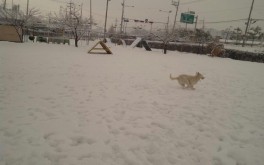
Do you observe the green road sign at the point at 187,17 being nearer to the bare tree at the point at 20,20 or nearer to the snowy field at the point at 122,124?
the bare tree at the point at 20,20

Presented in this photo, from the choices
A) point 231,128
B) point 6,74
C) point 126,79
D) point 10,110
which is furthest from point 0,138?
point 126,79

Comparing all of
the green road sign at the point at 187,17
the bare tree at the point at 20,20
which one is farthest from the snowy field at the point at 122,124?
the green road sign at the point at 187,17

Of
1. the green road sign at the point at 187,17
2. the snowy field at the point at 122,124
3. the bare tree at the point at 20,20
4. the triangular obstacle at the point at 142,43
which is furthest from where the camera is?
the green road sign at the point at 187,17

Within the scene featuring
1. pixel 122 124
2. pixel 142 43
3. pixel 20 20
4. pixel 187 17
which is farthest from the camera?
pixel 187 17

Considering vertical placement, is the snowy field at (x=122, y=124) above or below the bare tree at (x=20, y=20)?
below

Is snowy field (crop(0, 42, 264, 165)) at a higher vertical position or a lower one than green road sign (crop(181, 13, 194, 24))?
lower

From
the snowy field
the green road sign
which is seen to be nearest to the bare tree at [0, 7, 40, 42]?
the snowy field

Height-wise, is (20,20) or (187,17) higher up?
(187,17)

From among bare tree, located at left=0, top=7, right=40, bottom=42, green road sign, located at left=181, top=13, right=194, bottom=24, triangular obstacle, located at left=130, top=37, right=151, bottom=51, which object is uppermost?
green road sign, located at left=181, top=13, right=194, bottom=24

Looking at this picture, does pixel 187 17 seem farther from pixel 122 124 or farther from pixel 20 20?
pixel 122 124

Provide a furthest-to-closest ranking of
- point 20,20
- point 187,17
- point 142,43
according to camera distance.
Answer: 1. point 187,17
2. point 142,43
3. point 20,20

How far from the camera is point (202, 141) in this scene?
13.2 ft

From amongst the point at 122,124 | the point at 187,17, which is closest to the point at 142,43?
the point at 187,17

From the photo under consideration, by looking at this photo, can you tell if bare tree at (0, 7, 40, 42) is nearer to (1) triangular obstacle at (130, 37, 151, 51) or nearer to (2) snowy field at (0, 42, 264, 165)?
(1) triangular obstacle at (130, 37, 151, 51)
